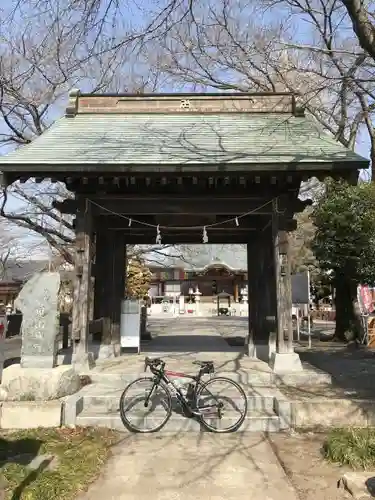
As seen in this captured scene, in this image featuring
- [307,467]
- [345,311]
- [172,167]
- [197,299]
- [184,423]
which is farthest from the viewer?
[197,299]

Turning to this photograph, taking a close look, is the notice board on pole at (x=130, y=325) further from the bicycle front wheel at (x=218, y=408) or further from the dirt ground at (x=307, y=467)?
the dirt ground at (x=307, y=467)

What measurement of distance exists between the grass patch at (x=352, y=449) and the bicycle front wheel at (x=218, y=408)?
134 centimetres

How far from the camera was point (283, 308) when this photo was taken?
9.12 metres

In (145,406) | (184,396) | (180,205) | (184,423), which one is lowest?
(184,423)

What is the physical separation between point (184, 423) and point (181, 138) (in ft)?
21.2

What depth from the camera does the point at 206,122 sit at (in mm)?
11398

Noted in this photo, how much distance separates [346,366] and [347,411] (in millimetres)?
4703

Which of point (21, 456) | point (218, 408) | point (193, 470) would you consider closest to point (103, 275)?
point (218, 408)

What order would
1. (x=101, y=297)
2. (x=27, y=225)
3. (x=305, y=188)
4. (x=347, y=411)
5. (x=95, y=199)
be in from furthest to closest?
1. (x=305, y=188)
2. (x=27, y=225)
3. (x=101, y=297)
4. (x=95, y=199)
5. (x=347, y=411)

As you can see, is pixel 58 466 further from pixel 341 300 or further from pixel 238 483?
pixel 341 300

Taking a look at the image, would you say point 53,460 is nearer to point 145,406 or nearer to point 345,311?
point 145,406

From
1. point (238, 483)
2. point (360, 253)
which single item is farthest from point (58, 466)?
point (360, 253)

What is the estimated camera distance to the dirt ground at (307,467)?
175 inches

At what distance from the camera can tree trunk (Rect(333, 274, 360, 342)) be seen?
17.0 m
